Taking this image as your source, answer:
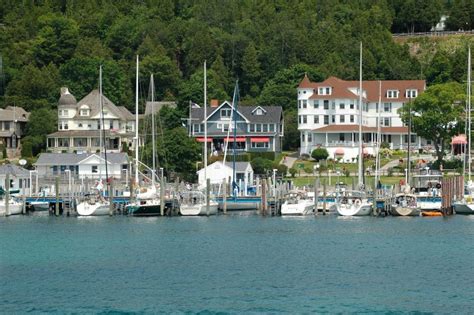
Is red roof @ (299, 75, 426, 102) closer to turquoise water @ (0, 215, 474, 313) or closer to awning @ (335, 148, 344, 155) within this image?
awning @ (335, 148, 344, 155)

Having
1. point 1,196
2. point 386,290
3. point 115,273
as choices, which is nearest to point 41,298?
point 115,273

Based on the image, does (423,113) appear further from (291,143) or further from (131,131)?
(131,131)

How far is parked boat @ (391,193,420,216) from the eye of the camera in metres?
104

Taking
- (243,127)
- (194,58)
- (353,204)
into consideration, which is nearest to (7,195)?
(353,204)

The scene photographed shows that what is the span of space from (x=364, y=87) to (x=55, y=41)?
48.7 m

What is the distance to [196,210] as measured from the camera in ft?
345

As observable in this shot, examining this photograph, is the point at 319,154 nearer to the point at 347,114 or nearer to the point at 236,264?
the point at 347,114

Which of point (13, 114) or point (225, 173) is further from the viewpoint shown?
point (13, 114)

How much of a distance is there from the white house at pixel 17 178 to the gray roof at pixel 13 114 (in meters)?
37.2

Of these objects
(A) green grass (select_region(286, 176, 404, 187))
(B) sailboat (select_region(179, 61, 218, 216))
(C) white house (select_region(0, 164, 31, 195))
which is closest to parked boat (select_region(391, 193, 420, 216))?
(B) sailboat (select_region(179, 61, 218, 216))

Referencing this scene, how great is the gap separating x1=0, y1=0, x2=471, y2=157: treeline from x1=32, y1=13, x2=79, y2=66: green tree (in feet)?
0.45

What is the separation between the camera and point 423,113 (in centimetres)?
13350

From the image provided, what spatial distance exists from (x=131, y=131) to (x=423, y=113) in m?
40.0

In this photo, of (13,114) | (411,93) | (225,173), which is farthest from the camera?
(13,114)
